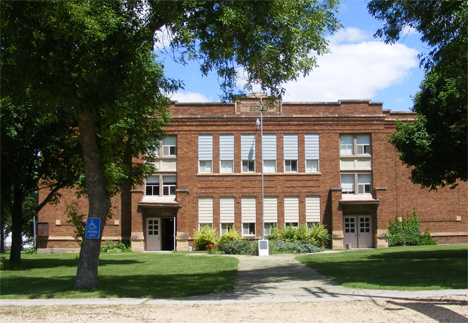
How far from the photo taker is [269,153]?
36.2 metres

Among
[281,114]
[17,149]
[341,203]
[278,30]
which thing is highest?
[281,114]

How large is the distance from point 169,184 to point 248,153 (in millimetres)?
6286

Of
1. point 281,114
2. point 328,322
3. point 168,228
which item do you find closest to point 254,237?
point 168,228

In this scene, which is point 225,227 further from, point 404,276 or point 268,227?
point 404,276

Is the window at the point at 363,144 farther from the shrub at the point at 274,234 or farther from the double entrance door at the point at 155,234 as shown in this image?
the double entrance door at the point at 155,234

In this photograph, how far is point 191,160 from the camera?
36.0 metres

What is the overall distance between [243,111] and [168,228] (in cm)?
1049

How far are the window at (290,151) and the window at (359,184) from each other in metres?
3.77

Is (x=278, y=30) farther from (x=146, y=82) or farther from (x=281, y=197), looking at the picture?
(x=281, y=197)

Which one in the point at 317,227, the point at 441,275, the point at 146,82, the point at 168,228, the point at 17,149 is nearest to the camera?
the point at 146,82

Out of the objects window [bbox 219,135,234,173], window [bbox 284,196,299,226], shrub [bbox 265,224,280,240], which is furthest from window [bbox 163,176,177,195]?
window [bbox 284,196,299,226]

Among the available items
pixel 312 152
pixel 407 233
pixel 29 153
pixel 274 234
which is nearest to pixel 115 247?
pixel 274 234

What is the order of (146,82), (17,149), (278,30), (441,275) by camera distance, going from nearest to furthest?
1. (278,30)
2. (146,82)
3. (441,275)
4. (17,149)

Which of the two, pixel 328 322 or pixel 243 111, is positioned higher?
pixel 243 111
